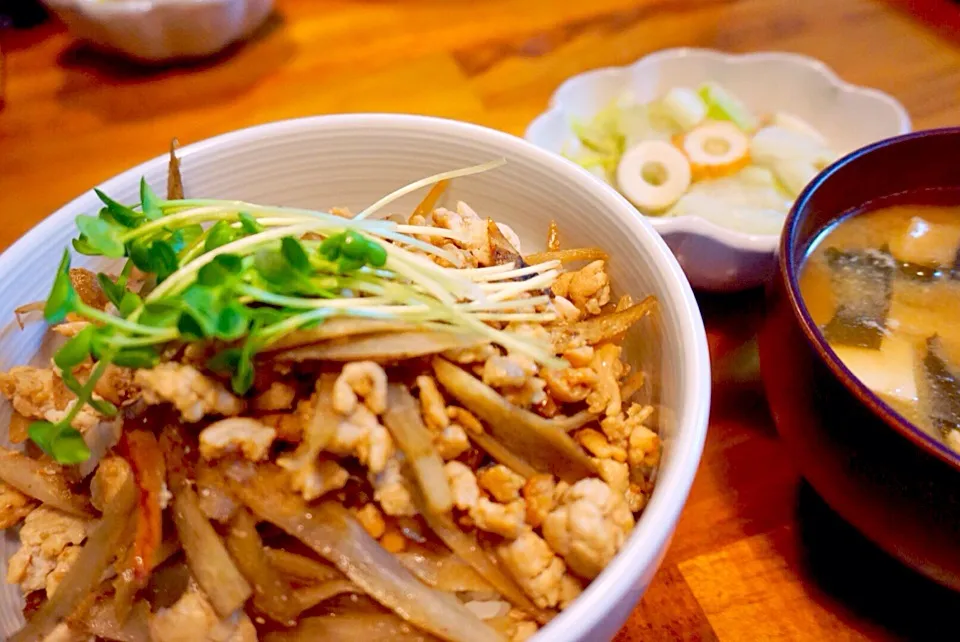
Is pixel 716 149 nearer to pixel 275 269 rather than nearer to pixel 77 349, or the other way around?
pixel 275 269

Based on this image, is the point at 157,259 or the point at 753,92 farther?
the point at 753,92

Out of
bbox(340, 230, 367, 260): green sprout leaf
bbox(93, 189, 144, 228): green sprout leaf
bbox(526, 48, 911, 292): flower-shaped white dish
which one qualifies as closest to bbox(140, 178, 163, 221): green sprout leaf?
bbox(93, 189, 144, 228): green sprout leaf

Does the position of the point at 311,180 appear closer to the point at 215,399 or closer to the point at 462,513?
the point at 215,399

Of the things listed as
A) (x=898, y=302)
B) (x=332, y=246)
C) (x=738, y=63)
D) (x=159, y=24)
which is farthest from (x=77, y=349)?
(x=738, y=63)

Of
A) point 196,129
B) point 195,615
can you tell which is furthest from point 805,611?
point 196,129

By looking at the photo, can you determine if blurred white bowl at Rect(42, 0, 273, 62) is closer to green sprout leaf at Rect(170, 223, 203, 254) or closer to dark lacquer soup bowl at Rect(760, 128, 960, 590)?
green sprout leaf at Rect(170, 223, 203, 254)

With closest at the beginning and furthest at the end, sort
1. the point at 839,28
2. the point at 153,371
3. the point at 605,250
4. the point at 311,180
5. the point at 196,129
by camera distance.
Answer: the point at 153,371
the point at 605,250
the point at 311,180
the point at 196,129
the point at 839,28

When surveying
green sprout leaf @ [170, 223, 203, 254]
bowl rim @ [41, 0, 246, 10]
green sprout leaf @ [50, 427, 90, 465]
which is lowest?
green sprout leaf @ [50, 427, 90, 465]
